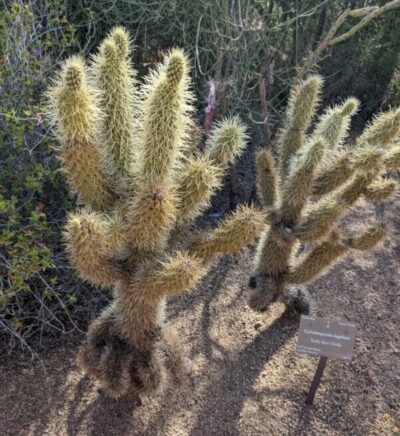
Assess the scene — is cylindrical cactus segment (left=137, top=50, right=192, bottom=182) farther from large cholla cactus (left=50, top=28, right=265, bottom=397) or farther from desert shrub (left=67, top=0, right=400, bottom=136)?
desert shrub (left=67, top=0, right=400, bottom=136)

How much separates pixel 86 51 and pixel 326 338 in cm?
306

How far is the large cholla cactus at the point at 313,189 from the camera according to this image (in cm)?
229

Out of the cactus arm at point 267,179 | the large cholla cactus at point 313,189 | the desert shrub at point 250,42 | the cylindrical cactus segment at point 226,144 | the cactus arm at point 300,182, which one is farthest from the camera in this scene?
the desert shrub at point 250,42

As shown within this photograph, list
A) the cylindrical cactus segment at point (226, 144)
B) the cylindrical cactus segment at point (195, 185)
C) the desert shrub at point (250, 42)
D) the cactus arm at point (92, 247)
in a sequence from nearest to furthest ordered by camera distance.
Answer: the cactus arm at point (92, 247) → the cylindrical cactus segment at point (195, 185) → the cylindrical cactus segment at point (226, 144) → the desert shrub at point (250, 42)

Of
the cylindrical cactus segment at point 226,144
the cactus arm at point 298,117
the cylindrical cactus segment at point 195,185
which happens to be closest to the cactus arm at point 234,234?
the cylindrical cactus segment at point 195,185

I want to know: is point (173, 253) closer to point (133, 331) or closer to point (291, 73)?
point (133, 331)

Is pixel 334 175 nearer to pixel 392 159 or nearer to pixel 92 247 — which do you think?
pixel 392 159

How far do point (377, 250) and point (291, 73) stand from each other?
2108 millimetres

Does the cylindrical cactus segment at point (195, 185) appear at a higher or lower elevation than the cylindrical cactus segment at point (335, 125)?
lower

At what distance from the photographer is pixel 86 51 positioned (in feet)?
12.6

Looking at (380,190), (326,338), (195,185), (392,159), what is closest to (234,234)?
(195,185)

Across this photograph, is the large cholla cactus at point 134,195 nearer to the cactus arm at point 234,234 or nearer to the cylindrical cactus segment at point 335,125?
the cactus arm at point 234,234

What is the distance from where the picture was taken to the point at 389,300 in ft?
10.5

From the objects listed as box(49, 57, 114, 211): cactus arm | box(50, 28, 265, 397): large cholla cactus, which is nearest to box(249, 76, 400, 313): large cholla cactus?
box(50, 28, 265, 397): large cholla cactus
